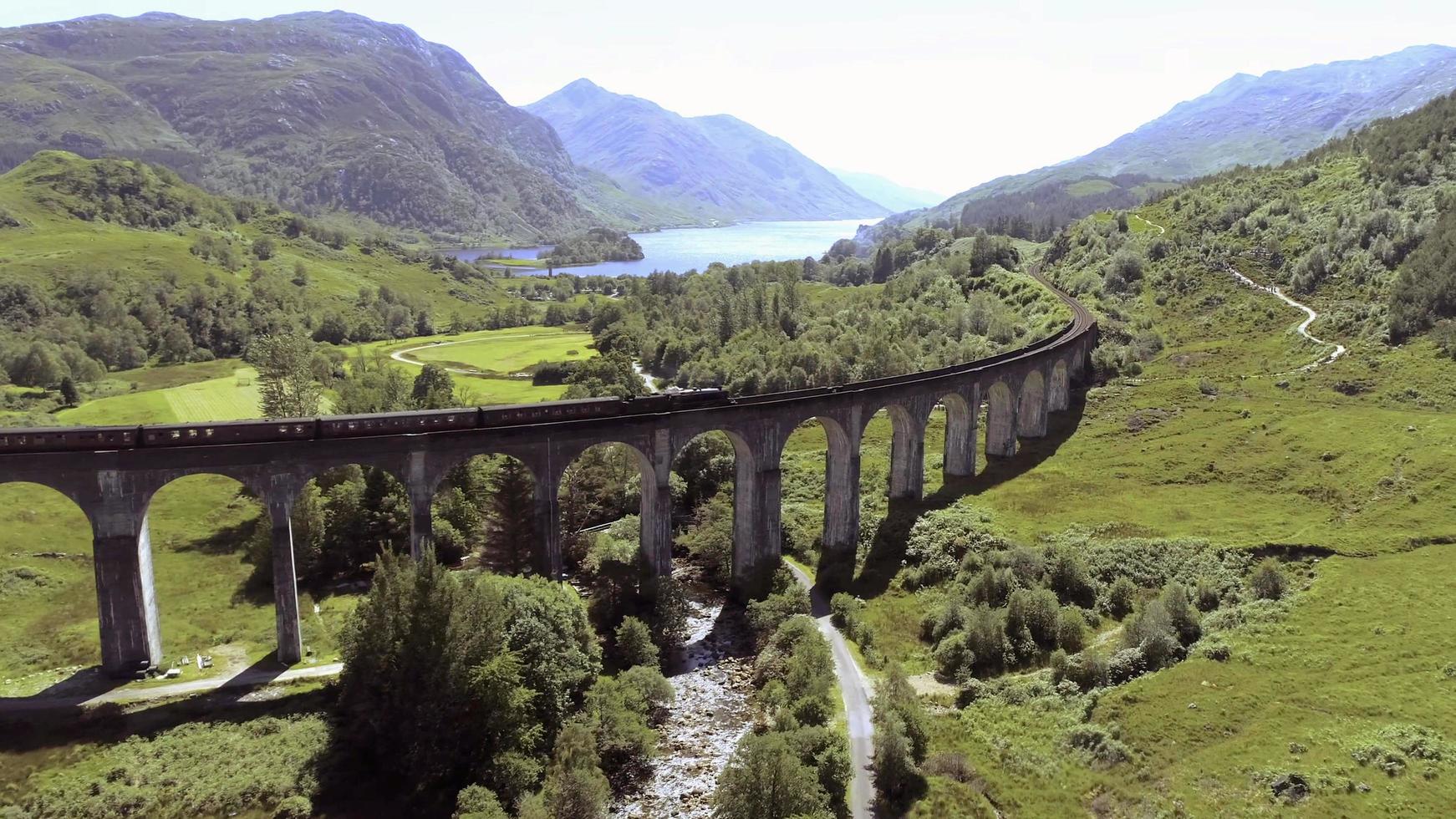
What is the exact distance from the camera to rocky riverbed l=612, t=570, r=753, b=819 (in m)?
31.6

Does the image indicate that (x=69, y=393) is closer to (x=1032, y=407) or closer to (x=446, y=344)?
(x=446, y=344)

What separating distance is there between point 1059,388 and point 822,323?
130 feet

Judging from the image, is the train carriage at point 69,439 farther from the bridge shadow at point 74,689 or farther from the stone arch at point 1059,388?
the stone arch at point 1059,388

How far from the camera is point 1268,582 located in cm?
4375

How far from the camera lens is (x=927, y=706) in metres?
37.1

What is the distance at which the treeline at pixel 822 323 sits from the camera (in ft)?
311

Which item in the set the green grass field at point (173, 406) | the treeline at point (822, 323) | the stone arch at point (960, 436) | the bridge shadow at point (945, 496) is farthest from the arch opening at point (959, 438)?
the green grass field at point (173, 406)

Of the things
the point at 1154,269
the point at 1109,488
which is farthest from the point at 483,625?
the point at 1154,269

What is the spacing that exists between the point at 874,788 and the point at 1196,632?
20848mm

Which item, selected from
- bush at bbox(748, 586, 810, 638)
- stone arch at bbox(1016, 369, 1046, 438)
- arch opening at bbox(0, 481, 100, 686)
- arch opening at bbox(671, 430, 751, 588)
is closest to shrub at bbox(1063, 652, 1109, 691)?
bush at bbox(748, 586, 810, 638)

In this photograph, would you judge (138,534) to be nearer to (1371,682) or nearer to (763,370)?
(1371,682)

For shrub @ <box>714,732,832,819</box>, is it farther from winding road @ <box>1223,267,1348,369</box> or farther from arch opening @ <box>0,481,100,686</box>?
winding road @ <box>1223,267,1348,369</box>

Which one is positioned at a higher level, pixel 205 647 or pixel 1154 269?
pixel 1154 269

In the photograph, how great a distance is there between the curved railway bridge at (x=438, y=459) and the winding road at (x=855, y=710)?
5296 mm
